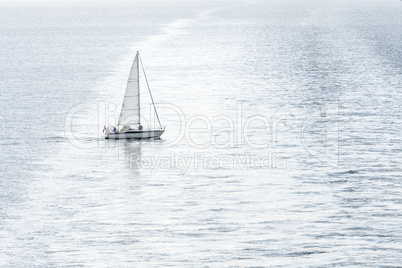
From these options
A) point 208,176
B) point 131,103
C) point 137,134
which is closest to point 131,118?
point 131,103

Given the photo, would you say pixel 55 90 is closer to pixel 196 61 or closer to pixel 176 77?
pixel 176 77

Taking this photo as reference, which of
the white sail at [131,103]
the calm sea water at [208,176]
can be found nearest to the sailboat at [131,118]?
the white sail at [131,103]

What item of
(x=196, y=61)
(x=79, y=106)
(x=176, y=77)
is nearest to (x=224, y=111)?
(x=79, y=106)

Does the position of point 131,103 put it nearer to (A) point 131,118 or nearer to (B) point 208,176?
(A) point 131,118

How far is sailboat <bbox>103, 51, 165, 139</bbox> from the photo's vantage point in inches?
2714

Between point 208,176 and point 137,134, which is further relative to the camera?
point 137,134

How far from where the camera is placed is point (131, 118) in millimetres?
70500

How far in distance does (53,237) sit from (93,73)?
8570cm

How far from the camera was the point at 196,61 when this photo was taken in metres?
154

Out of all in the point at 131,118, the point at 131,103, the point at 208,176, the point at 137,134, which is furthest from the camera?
the point at 137,134

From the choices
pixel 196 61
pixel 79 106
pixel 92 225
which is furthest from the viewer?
pixel 196 61

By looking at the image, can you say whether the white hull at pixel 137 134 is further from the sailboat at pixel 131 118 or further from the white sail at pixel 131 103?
the white sail at pixel 131 103

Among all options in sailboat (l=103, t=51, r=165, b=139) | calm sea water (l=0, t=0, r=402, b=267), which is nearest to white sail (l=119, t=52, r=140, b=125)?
sailboat (l=103, t=51, r=165, b=139)

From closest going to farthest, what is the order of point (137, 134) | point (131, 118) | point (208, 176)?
point (208, 176)
point (131, 118)
point (137, 134)
